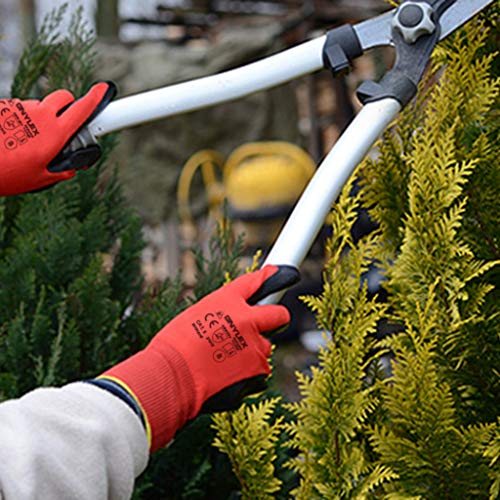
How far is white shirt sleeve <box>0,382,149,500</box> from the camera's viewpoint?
2.76ft

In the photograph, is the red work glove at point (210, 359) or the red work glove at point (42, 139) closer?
the red work glove at point (210, 359)

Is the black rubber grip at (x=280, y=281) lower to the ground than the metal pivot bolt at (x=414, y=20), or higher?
lower

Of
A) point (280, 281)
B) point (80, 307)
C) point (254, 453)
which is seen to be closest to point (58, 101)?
point (80, 307)

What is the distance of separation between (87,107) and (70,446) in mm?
549

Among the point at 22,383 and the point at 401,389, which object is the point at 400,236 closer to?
the point at 401,389

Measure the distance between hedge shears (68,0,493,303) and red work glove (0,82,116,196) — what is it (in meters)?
0.02

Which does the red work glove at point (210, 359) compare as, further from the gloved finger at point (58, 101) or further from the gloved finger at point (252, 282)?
the gloved finger at point (58, 101)

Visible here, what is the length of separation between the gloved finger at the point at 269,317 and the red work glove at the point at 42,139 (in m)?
0.43

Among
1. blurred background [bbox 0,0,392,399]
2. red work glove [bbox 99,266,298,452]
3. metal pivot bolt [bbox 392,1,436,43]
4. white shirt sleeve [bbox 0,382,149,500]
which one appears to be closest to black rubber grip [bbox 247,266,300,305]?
red work glove [bbox 99,266,298,452]

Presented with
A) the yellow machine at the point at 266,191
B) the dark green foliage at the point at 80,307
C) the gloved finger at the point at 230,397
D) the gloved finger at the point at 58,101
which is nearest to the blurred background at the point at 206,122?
the yellow machine at the point at 266,191

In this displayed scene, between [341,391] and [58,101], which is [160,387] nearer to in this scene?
[341,391]

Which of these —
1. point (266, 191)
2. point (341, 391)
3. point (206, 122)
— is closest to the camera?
point (341, 391)

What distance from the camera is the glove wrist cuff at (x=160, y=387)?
3.03 feet

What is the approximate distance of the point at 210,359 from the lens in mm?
948
